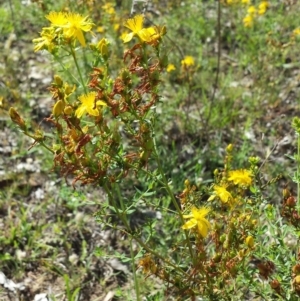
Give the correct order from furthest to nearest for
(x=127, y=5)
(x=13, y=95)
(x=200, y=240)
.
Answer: (x=127, y=5), (x=13, y=95), (x=200, y=240)

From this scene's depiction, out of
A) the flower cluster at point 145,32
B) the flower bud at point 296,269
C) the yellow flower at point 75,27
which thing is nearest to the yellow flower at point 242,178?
the flower bud at point 296,269

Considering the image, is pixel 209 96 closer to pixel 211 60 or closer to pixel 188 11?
pixel 211 60

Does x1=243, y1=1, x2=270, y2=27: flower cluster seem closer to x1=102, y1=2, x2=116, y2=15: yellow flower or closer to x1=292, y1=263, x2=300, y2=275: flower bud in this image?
x1=102, y1=2, x2=116, y2=15: yellow flower

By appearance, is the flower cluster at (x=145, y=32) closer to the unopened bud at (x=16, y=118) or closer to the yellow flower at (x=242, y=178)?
the unopened bud at (x=16, y=118)

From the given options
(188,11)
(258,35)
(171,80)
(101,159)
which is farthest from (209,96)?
(101,159)

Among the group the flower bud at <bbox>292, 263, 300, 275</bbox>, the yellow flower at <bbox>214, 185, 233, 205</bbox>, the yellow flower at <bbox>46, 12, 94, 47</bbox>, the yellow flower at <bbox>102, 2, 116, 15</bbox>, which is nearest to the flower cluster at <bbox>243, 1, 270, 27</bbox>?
the yellow flower at <bbox>102, 2, 116, 15</bbox>

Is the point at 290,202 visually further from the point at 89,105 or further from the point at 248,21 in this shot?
the point at 248,21

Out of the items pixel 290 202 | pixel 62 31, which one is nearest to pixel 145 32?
pixel 62 31

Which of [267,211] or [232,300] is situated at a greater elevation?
[267,211]
